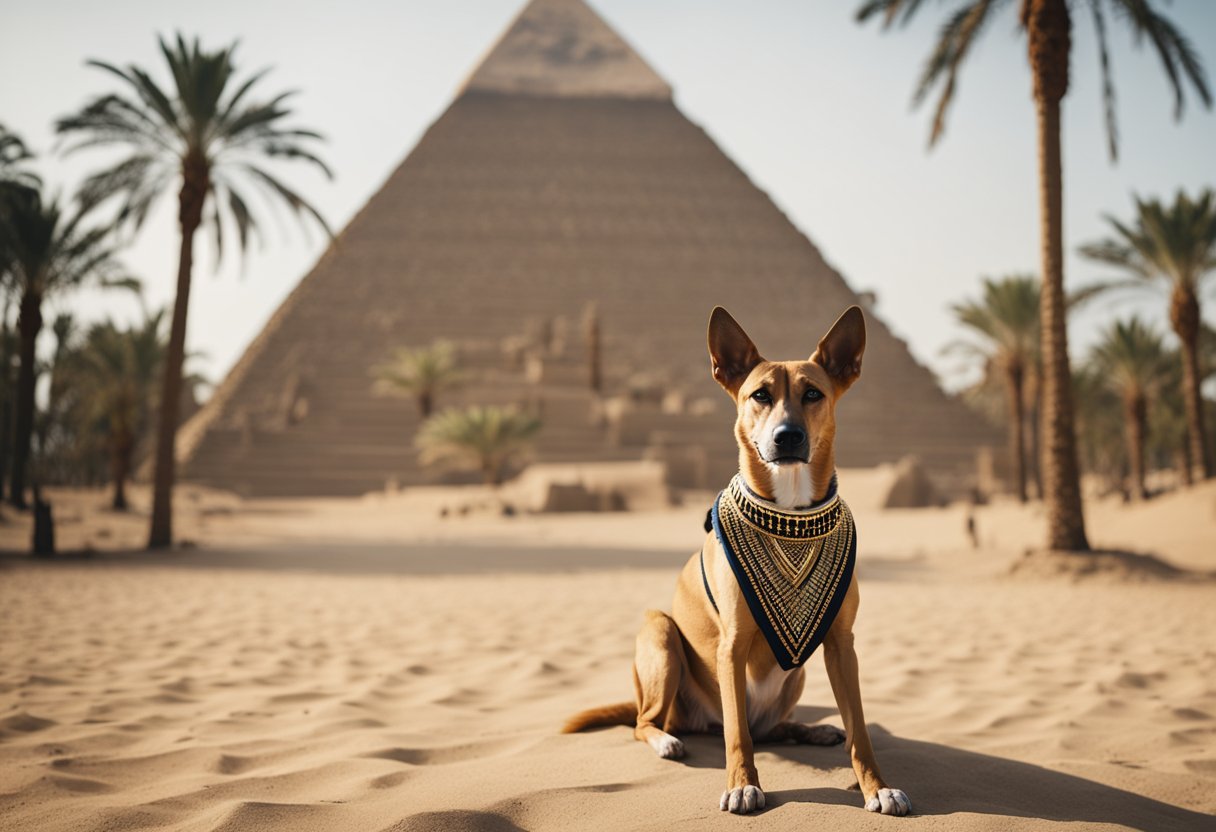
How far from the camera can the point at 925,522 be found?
21297mm

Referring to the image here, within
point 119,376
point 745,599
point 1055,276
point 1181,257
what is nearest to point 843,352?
point 745,599

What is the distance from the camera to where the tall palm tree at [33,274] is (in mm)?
21312

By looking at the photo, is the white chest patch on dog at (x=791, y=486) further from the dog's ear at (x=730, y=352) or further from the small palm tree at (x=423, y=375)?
the small palm tree at (x=423, y=375)

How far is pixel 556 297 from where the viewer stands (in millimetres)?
116625

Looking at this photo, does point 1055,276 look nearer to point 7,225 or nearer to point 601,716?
point 601,716

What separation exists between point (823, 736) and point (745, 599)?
950mm

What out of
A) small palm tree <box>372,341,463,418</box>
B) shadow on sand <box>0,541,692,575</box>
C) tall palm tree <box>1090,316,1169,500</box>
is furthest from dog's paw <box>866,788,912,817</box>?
small palm tree <box>372,341,463,418</box>

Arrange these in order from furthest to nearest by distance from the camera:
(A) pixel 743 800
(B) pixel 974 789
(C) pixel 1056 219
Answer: (C) pixel 1056 219
(B) pixel 974 789
(A) pixel 743 800

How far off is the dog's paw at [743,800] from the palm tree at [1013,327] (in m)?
27.6

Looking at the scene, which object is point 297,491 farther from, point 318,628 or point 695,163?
point 695,163

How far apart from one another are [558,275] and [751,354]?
120008 mm

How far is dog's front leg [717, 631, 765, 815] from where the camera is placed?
8.73 ft

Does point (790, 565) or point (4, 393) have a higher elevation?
point (4, 393)

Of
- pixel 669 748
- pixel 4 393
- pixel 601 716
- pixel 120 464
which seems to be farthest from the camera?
pixel 120 464
